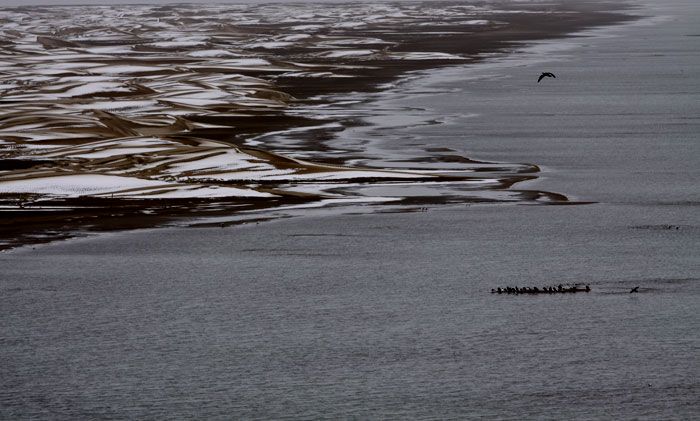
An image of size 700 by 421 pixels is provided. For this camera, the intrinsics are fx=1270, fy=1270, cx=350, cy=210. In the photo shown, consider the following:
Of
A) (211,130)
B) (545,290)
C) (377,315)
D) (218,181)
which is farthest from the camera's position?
(211,130)

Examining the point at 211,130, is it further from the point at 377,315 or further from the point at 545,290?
the point at 377,315

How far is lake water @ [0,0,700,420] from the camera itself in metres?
10.1

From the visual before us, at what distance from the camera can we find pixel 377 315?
12625mm

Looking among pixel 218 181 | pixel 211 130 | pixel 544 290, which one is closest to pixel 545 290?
pixel 544 290

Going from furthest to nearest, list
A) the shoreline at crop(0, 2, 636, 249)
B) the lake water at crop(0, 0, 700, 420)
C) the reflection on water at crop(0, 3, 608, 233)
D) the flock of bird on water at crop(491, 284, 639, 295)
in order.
Result: 1. the reflection on water at crop(0, 3, 608, 233)
2. the shoreline at crop(0, 2, 636, 249)
3. the flock of bird on water at crop(491, 284, 639, 295)
4. the lake water at crop(0, 0, 700, 420)

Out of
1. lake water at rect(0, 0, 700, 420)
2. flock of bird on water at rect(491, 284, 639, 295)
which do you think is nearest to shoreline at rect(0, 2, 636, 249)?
lake water at rect(0, 0, 700, 420)

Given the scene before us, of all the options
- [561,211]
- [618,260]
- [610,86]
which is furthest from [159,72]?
[618,260]

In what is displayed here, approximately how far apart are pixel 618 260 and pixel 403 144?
1174 centimetres

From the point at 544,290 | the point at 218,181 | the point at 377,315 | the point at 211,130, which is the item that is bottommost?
the point at 211,130

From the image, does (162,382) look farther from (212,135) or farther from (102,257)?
(212,135)

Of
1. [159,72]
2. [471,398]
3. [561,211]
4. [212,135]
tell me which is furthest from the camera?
[159,72]

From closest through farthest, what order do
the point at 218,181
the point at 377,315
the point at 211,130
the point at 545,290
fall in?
1. the point at 377,315
2. the point at 545,290
3. the point at 218,181
4. the point at 211,130

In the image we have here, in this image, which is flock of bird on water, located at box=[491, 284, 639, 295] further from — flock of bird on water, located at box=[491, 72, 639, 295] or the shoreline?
the shoreline

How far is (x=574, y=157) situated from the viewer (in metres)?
24.1
